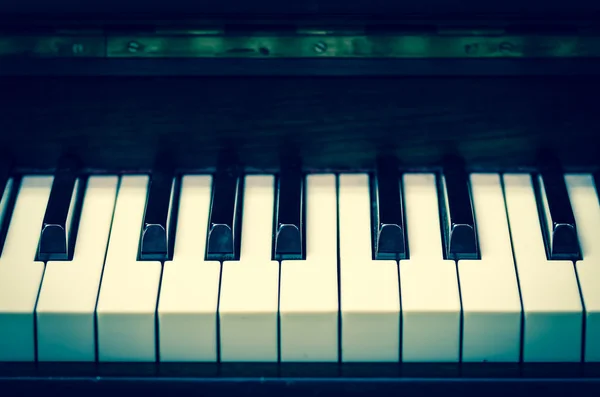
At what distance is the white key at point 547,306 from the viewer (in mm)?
1057

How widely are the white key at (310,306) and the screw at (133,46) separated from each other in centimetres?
46

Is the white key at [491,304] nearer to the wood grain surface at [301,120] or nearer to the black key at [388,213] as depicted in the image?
the black key at [388,213]

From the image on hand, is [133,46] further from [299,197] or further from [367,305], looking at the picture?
[367,305]

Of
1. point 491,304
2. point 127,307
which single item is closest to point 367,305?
point 491,304

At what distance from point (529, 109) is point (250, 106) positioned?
509 millimetres

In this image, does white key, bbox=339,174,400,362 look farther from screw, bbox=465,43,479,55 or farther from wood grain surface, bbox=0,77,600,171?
screw, bbox=465,43,479,55

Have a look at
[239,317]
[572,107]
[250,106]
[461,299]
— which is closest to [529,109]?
[572,107]

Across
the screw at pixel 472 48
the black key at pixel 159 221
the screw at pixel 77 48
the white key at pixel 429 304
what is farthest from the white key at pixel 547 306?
the screw at pixel 77 48

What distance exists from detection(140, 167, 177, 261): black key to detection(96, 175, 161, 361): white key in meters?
0.02

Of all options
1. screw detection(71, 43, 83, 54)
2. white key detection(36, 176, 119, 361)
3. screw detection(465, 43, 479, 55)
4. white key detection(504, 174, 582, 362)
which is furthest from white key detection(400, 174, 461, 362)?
screw detection(71, 43, 83, 54)

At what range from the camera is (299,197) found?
3.97ft

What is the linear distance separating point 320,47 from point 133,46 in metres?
0.33

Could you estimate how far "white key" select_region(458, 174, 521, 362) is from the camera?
41.6 inches
